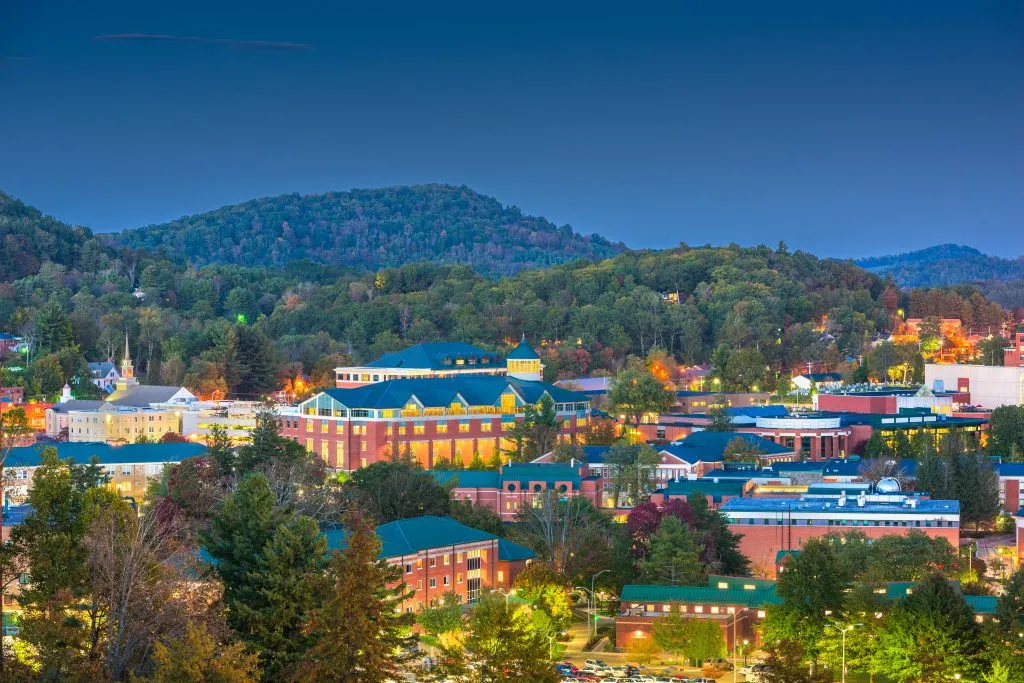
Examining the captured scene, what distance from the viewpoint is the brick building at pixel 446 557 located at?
197 ft

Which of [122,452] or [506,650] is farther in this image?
[122,452]

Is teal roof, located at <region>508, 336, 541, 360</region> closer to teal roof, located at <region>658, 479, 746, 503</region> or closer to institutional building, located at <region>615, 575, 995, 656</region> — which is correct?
teal roof, located at <region>658, 479, 746, 503</region>

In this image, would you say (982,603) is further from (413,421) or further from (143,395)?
(143,395)

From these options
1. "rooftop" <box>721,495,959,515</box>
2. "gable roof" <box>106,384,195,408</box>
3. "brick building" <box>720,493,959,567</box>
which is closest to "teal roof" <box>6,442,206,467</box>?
"gable roof" <box>106,384,195,408</box>

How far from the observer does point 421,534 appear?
2447 inches

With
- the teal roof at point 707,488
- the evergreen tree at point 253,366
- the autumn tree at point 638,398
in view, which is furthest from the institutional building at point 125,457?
the evergreen tree at point 253,366

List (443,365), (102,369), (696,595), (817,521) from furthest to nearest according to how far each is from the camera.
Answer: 1. (102,369)
2. (443,365)
3. (817,521)
4. (696,595)

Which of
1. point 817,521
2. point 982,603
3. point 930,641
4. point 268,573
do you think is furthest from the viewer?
point 817,521

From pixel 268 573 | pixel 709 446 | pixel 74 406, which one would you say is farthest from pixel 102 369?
pixel 268 573

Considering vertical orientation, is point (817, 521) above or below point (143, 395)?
below

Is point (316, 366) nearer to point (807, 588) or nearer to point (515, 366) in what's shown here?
point (515, 366)

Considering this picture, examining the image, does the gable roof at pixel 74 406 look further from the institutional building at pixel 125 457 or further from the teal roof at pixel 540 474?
the teal roof at pixel 540 474

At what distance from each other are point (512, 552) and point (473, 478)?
15456 millimetres

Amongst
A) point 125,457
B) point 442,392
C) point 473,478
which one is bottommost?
point 473,478
